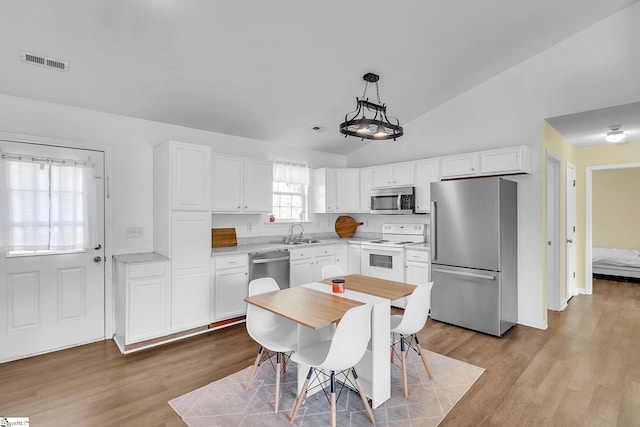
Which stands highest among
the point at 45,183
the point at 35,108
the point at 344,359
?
the point at 35,108

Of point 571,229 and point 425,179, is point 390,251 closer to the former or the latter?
point 425,179

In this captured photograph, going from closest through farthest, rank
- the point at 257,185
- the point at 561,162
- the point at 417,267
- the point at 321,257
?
the point at 417,267 < the point at 257,185 < the point at 561,162 < the point at 321,257

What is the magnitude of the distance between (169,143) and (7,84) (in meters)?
1.35

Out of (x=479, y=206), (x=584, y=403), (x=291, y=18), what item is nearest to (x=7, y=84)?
(x=291, y=18)

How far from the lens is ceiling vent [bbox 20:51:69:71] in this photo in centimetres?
255

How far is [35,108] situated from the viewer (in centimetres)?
312

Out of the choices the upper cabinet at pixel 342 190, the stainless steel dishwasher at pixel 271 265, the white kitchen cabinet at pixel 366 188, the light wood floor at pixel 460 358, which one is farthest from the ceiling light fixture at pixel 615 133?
the stainless steel dishwasher at pixel 271 265

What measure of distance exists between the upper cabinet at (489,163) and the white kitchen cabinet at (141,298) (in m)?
Result: 3.71

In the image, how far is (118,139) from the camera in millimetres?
3607

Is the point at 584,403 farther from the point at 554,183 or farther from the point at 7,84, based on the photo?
the point at 7,84

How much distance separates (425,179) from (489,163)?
89 centimetres

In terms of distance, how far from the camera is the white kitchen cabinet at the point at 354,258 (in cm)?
517

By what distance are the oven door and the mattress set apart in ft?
16.2

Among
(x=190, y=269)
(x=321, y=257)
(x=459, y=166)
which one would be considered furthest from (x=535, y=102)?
(x=190, y=269)
